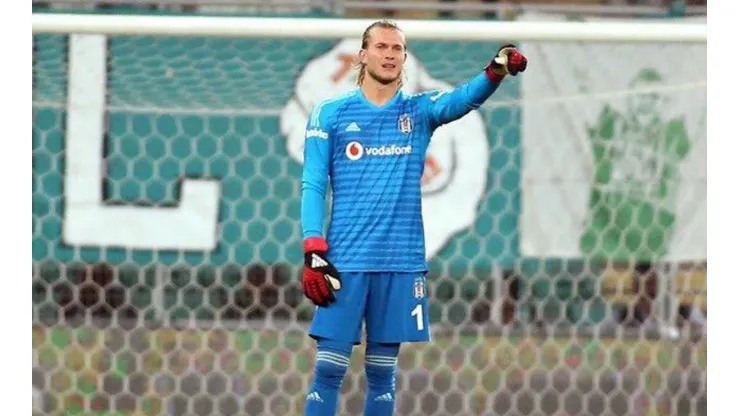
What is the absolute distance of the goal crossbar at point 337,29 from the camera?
11.1 ft

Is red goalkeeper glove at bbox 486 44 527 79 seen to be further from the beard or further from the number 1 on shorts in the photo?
the number 1 on shorts

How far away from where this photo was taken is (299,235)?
15.0 feet

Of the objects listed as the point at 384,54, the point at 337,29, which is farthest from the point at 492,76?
the point at 337,29

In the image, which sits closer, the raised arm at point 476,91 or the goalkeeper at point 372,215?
the raised arm at point 476,91

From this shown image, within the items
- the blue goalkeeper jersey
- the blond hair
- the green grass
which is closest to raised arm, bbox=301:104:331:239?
the blue goalkeeper jersey

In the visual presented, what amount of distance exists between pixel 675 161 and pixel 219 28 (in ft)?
6.37

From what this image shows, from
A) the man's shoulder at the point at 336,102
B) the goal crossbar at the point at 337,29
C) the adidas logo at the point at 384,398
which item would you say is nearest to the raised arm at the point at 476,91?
the man's shoulder at the point at 336,102

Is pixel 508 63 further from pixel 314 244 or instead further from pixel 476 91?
pixel 314 244

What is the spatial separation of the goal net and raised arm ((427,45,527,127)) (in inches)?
70.5

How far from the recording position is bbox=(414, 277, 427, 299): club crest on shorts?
2666mm

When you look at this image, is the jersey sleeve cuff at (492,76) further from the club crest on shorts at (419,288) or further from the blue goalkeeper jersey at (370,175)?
the club crest on shorts at (419,288)

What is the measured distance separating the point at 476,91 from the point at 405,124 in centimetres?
17

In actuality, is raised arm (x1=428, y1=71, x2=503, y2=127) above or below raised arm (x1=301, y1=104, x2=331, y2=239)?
above

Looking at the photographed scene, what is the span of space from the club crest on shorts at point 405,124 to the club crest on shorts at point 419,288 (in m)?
0.29
